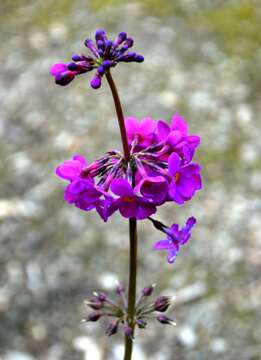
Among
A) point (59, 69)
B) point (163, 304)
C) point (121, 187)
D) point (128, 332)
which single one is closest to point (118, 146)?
point (163, 304)

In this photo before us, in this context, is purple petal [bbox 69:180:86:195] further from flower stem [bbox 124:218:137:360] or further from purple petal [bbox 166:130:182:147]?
purple petal [bbox 166:130:182:147]

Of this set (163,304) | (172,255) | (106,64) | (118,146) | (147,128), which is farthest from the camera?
(118,146)

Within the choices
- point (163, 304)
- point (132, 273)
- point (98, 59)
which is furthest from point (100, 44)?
point (163, 304)

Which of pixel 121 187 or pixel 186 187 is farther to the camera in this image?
pixel 186 187

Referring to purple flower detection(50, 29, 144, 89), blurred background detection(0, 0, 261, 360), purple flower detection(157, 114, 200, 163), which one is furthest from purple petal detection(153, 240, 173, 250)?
blurred background detection(0, 0, 261, 360)

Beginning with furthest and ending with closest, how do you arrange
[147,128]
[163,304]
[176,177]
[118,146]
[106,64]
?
[118,146] < [163,304] < [147,128] < [176,177] < [106,64]

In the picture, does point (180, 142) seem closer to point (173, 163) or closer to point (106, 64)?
point (173, 163)

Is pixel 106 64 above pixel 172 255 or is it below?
above

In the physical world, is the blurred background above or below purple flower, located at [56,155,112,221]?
above

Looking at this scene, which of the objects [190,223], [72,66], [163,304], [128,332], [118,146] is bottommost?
[128,332]
